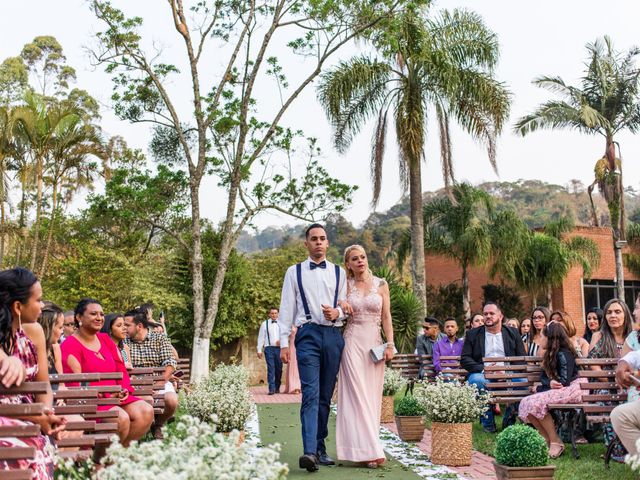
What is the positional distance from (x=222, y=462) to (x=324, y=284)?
196 inches

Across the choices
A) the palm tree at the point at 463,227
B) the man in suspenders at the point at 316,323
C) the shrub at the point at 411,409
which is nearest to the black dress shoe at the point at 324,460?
the man in suspenders at the point at 316,323

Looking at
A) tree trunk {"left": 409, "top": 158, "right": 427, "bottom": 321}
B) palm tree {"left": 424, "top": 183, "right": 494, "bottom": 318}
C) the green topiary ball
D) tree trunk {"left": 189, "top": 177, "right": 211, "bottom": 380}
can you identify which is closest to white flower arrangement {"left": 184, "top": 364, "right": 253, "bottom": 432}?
the green topiary ball

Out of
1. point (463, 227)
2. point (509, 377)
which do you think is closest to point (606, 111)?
point (463, 227)

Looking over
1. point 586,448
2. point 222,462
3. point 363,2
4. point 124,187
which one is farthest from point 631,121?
point 222,462

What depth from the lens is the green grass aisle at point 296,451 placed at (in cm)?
765

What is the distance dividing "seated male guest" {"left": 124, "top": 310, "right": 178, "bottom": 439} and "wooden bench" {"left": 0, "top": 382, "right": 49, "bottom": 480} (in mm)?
5810

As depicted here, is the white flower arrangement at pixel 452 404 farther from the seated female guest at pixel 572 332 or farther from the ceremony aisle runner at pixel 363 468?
the seated female guest at pixel 572 332

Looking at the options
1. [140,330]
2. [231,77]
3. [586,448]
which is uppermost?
[231,77]

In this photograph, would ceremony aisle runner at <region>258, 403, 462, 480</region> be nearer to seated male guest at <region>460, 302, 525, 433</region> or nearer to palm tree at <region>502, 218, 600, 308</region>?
seated male guest at <region>460, 302, 525, 433</region>

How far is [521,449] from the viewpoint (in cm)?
634

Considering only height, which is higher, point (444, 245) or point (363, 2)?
point (363, 2)

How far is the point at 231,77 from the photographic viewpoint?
2289 centimetres

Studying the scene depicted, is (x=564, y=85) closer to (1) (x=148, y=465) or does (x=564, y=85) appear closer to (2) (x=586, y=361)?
(2) (x=586, y=361)

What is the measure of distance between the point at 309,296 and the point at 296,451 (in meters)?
2.29
